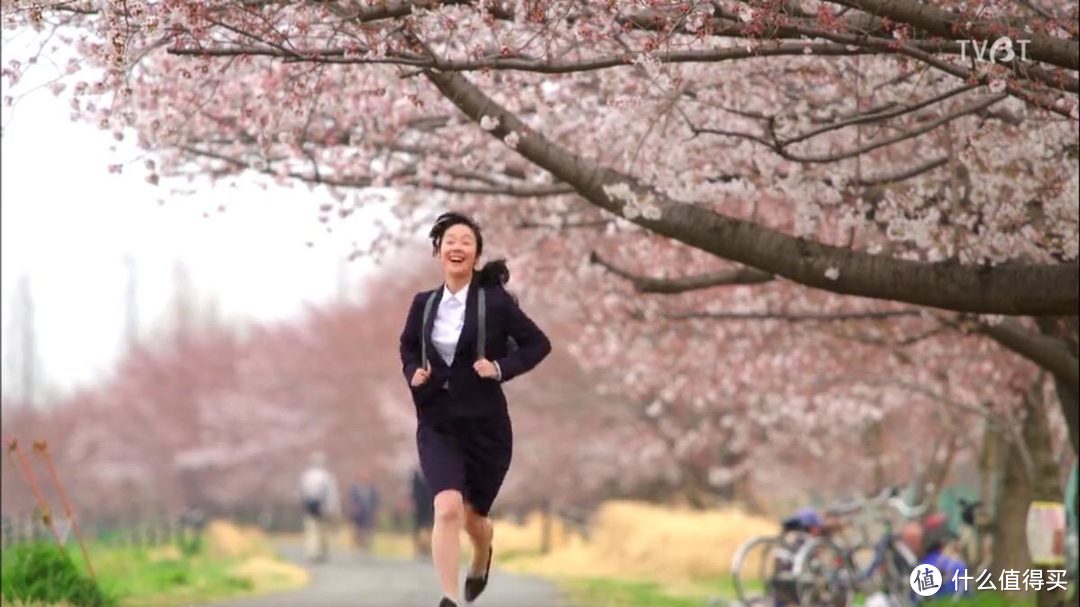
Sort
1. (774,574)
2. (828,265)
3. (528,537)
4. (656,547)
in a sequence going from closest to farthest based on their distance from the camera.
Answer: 1. (828,265)
2. (774,574)
3. (656,547)
4. (528,537)

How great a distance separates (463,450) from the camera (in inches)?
332

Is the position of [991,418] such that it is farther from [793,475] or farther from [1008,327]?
[793,475]

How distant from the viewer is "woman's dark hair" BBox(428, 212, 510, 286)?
27.1ft

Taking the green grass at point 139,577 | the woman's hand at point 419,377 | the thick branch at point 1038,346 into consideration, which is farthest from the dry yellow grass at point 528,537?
the woman's hand at point 419,377

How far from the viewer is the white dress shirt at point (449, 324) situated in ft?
27.3

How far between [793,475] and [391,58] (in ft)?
98.1

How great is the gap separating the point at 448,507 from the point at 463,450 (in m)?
0.31

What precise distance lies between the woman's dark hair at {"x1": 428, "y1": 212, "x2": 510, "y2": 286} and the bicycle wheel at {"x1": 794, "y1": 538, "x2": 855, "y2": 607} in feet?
24.9

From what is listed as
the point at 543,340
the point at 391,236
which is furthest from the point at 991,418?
the point at 543,340

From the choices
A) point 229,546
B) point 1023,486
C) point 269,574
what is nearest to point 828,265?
point 1023,486

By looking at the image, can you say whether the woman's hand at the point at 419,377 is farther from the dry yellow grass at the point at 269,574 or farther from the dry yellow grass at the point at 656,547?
the dry yellow grass at the point at 656,547

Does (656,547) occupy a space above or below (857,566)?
above

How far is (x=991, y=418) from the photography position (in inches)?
669

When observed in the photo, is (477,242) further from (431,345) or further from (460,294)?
(431,345)
